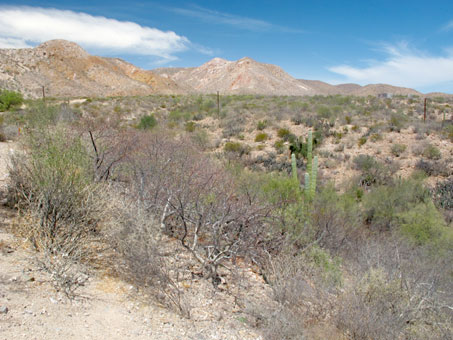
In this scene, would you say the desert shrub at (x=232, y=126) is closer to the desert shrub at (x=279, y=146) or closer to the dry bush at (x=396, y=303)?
the desert shrub at (x=279, y=146)

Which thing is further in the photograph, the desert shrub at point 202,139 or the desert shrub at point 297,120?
the desert shrub at point 297,120

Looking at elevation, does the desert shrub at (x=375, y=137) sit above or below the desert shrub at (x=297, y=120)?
below

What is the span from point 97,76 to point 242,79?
104ft

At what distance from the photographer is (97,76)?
67.4 metres

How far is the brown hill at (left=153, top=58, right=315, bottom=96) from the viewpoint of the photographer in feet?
254

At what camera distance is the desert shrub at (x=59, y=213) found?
16.8 feet

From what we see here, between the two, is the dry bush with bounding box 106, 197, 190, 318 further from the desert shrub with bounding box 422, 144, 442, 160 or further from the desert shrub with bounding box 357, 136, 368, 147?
the desert shrub with bounding box 357, 136, 368, 147

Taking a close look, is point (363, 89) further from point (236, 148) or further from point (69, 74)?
point (236, 148)

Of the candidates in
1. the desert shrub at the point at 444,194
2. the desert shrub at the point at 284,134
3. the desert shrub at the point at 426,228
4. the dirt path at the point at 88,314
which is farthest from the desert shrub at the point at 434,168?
the dirt path at the point at 88,314

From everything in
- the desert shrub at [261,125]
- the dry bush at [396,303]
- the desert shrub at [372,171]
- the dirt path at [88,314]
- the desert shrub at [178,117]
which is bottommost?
the dry bush at [396,303]

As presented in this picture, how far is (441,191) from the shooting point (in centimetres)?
1409

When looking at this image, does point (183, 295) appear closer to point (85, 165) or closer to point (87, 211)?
point (87, 211)

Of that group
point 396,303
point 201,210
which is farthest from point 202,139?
point 396,303

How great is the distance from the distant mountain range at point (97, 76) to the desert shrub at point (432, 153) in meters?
51.9
